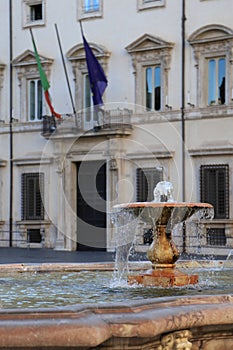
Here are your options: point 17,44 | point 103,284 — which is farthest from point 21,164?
point 103,284

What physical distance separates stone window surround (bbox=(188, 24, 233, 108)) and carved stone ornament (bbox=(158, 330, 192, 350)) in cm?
1822

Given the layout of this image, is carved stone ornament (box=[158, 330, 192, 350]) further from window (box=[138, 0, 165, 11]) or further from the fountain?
window (box=[138, 0, 165, 11])

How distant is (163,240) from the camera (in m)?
8.71

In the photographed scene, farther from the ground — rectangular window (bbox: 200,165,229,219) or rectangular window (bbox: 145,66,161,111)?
rectangular window (bbox: 145,66,161,111)

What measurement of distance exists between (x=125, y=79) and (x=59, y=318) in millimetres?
20745

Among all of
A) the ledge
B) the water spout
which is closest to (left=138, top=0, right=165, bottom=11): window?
the water spout

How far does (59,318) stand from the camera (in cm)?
453

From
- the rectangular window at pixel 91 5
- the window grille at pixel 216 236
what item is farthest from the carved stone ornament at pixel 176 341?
the rectangular window at pixel 91 5

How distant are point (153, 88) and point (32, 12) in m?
5.65

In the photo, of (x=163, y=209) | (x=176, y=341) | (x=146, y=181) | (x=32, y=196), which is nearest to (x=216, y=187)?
(x=146, y=181)

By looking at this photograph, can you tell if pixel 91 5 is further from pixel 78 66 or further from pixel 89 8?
pixel 78 66

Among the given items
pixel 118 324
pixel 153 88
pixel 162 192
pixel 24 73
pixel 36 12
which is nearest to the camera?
pixel 118 324

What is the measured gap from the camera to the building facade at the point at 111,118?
23188mm

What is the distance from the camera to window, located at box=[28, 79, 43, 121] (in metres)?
26.9
